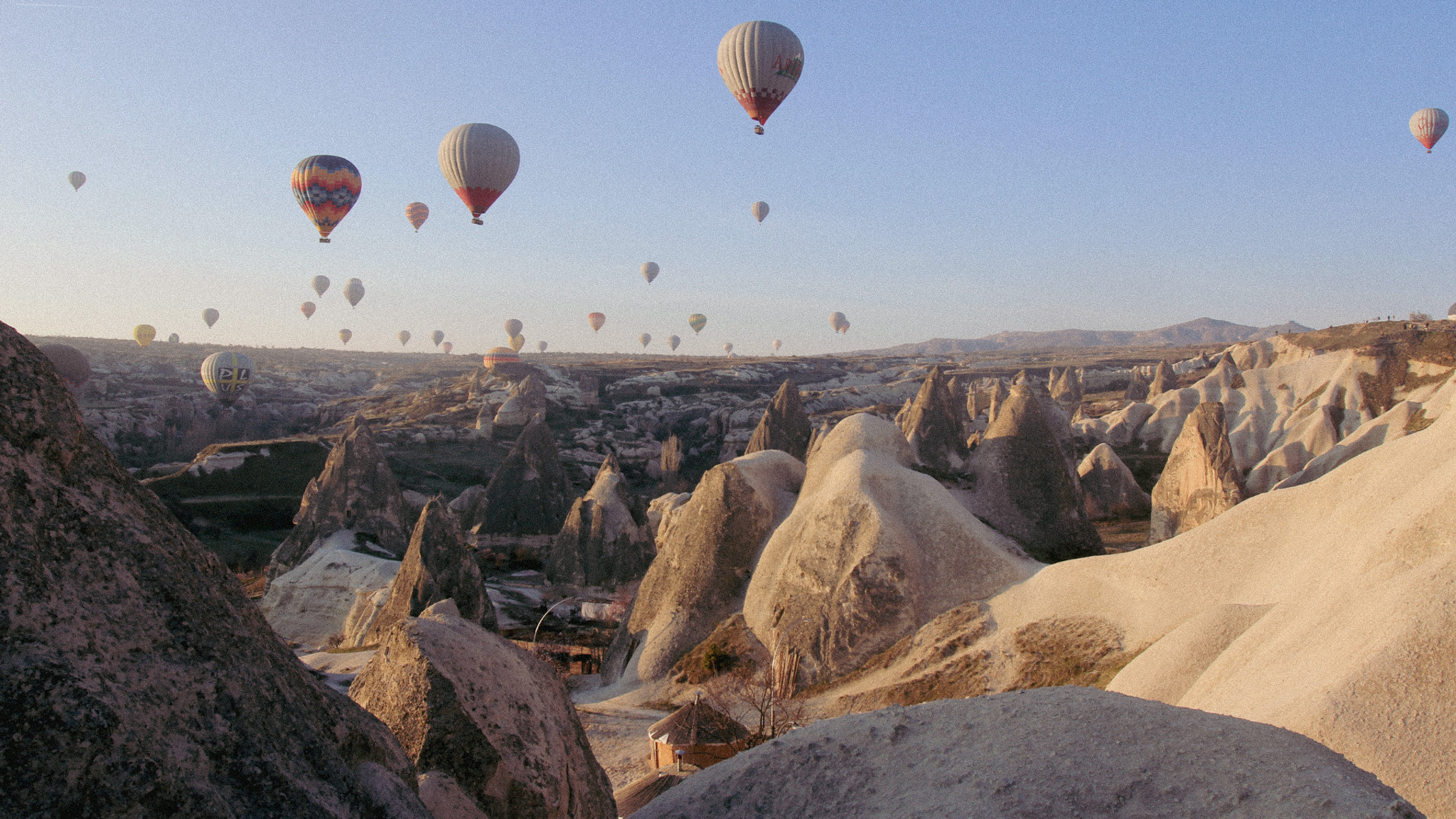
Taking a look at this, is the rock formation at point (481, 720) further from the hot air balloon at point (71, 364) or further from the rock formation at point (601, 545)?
the hot air balloon at point (71, 364)

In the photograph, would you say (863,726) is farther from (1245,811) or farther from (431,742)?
(431,742)

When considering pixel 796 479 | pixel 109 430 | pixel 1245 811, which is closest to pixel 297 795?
pixel 1245 811

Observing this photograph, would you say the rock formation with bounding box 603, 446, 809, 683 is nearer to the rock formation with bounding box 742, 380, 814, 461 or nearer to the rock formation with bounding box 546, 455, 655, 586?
the rock formation with bounding box 546, 455, 655, 586

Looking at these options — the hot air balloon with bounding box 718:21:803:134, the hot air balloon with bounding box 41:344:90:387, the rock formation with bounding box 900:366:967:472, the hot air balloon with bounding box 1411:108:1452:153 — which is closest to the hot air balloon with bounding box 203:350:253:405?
the hot air balloon with bounding box 41:344:90:387

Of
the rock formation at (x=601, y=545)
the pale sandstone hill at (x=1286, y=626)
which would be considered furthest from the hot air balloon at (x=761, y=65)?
the pale sandstone hill at (x=1286, y=626)

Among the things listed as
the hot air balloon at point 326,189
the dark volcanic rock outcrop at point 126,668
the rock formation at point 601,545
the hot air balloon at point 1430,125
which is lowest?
the rock formation at point 601,545

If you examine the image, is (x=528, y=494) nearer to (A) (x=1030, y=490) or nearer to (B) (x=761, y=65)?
(B) (x=761, y=65)
